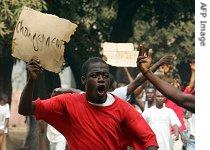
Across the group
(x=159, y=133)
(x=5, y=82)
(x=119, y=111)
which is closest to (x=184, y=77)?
(x=5, y=82)

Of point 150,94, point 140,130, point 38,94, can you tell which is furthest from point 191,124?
point 38,94

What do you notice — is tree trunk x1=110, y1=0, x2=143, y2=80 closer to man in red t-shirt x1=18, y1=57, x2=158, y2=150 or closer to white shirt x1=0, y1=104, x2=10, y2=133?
white shirt x1=0, y1=104, x2=10, y2=133

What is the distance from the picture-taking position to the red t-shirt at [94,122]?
19.8ft

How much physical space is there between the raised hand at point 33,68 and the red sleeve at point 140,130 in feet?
2.38

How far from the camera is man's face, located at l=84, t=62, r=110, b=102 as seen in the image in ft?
20.0

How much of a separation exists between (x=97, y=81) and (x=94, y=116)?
25 centimetres

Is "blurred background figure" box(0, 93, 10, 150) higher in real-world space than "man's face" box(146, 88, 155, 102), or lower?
lower

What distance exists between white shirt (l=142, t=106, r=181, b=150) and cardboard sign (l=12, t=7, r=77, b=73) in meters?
5.59

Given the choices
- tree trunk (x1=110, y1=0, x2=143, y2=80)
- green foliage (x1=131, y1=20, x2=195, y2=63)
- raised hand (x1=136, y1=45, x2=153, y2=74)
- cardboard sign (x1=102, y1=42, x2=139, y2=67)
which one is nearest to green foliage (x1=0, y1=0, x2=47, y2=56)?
cardboard sign (x1=102, y1=42, x2=139, y2=67)

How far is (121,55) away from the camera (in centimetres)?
1348

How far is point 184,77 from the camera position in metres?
50.0

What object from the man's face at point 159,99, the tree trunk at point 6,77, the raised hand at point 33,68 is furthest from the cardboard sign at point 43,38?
the tree trunk at point 6,77
